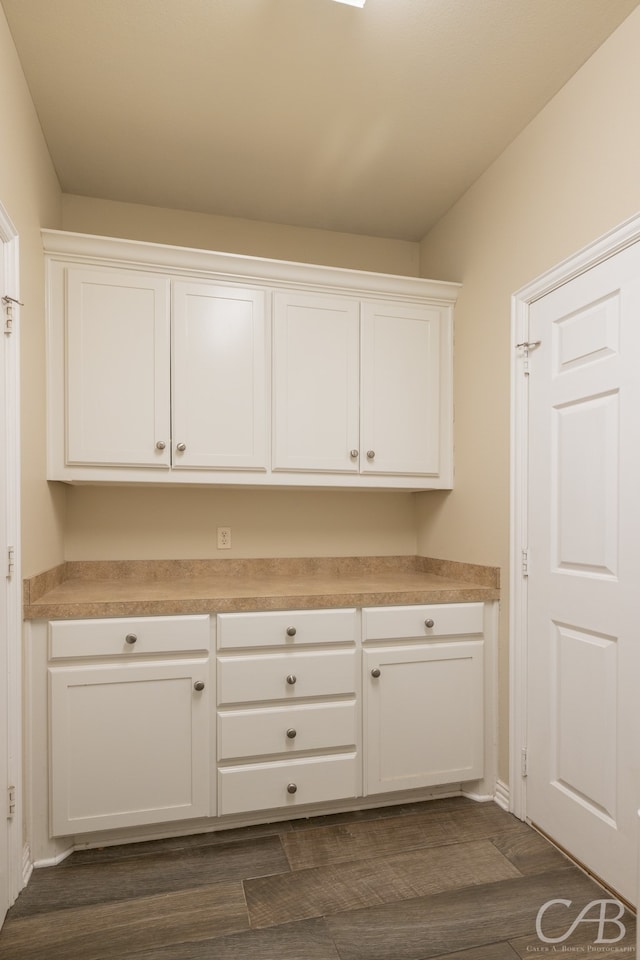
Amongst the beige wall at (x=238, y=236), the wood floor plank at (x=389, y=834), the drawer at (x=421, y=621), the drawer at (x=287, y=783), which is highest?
the beige wall at (x=238, y=236)

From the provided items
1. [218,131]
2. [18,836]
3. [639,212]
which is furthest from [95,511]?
→ [639,212]

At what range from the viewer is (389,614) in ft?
7.47

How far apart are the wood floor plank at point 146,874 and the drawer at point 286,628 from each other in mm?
700

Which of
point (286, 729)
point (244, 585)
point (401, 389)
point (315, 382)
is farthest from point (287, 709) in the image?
point (401, 389)

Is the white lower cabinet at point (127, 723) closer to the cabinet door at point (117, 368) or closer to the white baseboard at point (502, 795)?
the cabinet door at point (117, 368)

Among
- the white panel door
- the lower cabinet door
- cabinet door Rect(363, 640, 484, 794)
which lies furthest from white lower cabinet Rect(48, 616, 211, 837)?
the white panel door

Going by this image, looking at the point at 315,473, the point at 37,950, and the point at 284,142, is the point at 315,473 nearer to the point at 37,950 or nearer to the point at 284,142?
the point at 284,142

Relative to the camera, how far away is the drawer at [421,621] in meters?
2.26

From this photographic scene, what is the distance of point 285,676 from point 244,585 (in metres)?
0.47

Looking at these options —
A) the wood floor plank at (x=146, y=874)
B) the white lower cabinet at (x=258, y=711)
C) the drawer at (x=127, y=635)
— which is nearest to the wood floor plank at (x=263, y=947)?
the wood floor plank at (x=146, y=874)

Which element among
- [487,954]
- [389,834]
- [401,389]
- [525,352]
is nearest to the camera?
[487,954]

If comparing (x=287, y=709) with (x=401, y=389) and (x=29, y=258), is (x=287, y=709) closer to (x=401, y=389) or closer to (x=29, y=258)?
(x=401, y=389)

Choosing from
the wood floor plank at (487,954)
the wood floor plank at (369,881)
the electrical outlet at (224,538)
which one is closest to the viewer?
the wood floor plank at (487,954)

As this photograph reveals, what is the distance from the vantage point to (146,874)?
1860 millimetres
